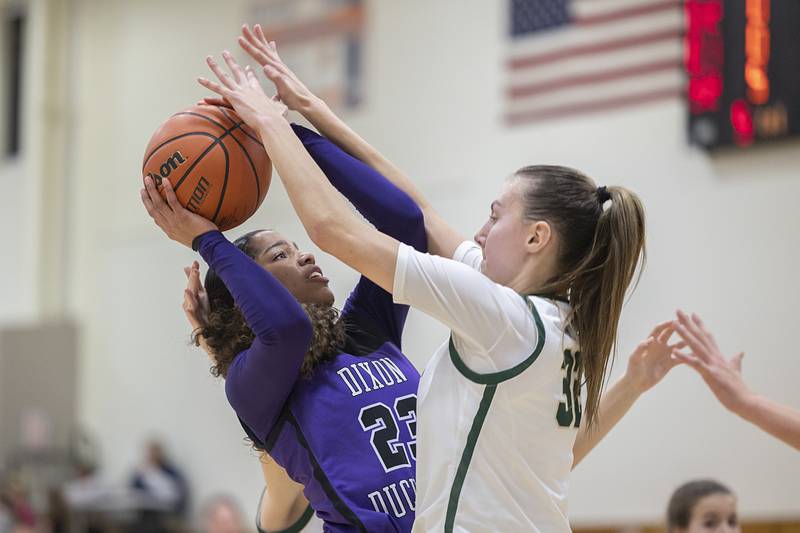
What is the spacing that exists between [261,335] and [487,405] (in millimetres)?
646

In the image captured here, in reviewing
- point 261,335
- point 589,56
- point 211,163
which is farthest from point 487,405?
point 589,56

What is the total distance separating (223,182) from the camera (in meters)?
3.10

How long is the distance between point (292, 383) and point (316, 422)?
12 centimetres

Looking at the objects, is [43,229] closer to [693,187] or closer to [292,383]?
[693,187]

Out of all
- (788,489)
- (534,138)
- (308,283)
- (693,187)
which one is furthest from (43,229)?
(308,283)

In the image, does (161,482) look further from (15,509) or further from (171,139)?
(171,139)

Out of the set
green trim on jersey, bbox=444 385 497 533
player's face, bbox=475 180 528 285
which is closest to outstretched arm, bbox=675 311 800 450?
player's face, bbox=475 180 528 285

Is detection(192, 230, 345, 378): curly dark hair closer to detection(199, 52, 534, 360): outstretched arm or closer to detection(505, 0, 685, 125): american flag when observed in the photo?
detection(199, 52, 534, 360): outstretched arm

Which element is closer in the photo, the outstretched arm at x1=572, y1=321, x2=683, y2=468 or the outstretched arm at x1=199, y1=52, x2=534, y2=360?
the outstretched arm at x1=199, y1=52, x2=534, y2=360

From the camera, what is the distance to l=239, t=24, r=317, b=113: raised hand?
3.17 meters

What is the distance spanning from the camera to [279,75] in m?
3.17

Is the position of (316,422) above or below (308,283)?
below

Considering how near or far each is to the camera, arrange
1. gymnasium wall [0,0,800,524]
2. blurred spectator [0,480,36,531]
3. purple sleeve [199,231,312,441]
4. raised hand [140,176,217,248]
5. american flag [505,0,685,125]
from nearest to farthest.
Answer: purple sleeve [199,231,312,441] < raised hand [140,176,217,248] < gymnasium wall [0,0,800,524] < american flag [505,0,685,125] < blurred spectator [0,480,36,531]

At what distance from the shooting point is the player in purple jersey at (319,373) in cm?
294
